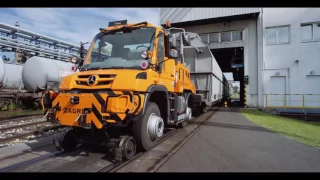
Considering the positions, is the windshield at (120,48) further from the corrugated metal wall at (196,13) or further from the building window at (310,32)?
the building window at (310,32)

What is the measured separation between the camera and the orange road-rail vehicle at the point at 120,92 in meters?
3.95

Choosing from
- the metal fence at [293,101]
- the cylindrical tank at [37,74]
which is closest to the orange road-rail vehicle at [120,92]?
the cylindrical tank at [37,74]

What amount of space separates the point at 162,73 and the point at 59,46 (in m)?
17.6

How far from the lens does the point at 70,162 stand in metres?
4.27

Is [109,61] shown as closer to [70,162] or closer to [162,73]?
[162,73]

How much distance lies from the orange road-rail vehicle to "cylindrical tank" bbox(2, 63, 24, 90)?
34.0 feet

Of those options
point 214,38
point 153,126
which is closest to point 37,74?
point 153,126

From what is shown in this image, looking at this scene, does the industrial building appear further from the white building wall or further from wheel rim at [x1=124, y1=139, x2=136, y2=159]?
wheel rim at [x1=124, y1=139, x2=136, y2=159]

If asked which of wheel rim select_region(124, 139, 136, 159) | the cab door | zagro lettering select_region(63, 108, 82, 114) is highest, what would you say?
the cab door

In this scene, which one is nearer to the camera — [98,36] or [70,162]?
[70,162]

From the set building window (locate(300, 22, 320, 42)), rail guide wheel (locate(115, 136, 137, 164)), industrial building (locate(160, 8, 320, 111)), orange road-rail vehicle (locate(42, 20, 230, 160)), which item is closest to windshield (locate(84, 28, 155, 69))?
orange road-rail vehicle (locate(42, 20, 230, 160))

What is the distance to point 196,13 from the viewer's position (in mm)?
18750

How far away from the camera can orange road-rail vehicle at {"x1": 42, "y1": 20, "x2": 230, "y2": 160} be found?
3951 mm
